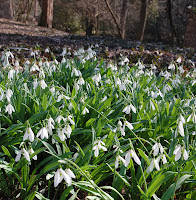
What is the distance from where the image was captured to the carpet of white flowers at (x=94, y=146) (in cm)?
159

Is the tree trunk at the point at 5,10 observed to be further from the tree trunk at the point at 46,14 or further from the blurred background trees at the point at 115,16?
the tree trunk at the point at 46,14

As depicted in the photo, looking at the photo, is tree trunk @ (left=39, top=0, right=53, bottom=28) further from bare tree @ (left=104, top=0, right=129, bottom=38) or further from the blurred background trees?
bare tree @ (left=104, top=0, right=129, bottom=38)

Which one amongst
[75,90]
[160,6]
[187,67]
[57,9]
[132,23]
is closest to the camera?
[75,90]

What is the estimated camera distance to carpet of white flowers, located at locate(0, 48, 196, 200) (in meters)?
1.59

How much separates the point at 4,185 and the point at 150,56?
207 inches

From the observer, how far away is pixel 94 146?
1.69m

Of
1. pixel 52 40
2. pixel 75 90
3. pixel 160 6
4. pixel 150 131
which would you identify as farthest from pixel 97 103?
pixel 160 6

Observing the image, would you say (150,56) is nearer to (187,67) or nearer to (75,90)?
(187,67)

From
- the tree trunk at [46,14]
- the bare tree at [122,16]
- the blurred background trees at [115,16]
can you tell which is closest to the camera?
the bare tree at [122,16]

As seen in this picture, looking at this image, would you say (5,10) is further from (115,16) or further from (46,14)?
(115,16)

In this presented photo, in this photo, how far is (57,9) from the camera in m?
19.0

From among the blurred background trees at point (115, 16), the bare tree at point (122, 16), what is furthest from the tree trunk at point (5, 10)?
the bare tree at point (122, 16)

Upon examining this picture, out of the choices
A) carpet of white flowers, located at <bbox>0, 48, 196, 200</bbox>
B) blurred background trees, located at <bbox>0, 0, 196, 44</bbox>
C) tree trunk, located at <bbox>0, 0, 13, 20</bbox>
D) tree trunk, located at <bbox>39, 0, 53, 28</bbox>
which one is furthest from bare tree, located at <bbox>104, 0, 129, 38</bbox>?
carpet of white flowers, located at <bbox>0, 48, 196, 200</bbox>

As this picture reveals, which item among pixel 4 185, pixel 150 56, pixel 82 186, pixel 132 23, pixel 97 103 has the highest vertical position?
pixel 132 23
